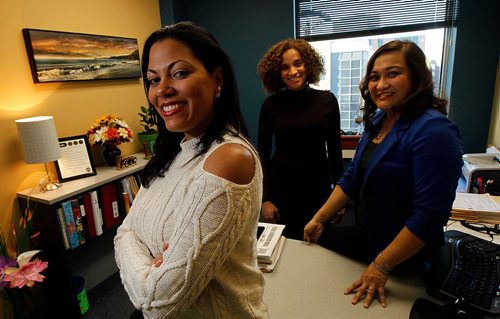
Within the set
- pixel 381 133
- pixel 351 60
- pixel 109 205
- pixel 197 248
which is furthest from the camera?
pixel 351 60

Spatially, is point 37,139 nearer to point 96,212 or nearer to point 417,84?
point 96,212

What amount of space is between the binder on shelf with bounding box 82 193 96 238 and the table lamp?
1.21 ft

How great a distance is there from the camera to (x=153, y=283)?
2.30 ft

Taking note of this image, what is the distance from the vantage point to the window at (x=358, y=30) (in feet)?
9.91

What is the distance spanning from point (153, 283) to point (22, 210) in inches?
74.1

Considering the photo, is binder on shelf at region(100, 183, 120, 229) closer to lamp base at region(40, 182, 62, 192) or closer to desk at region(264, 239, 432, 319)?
lamp base at region(40, 182, 62, 192)

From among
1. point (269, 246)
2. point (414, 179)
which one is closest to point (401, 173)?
point (414, 179)

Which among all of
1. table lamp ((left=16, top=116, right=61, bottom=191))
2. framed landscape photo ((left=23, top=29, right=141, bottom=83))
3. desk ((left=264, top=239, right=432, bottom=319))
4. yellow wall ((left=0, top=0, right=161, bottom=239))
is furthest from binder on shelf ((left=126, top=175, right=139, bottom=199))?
desk ((left=264, top=239, right=432, bottom=319))

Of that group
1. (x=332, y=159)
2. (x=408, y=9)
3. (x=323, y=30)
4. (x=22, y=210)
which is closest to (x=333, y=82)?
(x=323, y=30)

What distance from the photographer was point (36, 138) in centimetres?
191

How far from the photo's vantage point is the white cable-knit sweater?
2.15ft

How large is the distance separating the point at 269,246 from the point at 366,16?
2.88 metres

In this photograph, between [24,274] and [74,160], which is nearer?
[24,274]

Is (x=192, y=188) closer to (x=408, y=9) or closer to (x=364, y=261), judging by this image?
(x=364, y=261)
